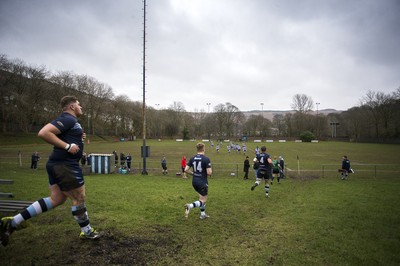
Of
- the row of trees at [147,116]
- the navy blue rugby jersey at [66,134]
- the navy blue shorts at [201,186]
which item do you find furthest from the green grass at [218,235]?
the row of trees at [147,116]

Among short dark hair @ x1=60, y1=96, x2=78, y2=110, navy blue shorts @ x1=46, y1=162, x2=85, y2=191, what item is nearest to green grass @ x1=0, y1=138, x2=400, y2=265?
navy blue shorts @ x1=46, y1=162, x2=85, y2=191

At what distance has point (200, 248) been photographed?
4898 mm

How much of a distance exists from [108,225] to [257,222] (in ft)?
13.6

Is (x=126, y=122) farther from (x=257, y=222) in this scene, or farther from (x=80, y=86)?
(x=257, y=222)

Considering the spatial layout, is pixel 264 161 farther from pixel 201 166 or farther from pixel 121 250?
pixel 121 250

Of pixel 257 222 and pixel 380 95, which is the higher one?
pixel 380 95

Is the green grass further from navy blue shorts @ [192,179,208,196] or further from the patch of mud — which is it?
navy blue shorts @ [192,179,208,196]

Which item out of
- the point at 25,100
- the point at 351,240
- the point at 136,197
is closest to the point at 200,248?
the point at 351,240

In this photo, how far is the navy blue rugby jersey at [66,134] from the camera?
13.0 feet

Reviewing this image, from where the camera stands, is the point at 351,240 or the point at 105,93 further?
the point at 105,93

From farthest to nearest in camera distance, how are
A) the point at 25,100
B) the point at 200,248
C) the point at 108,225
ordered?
the point at 25,100
the point at 108,225
the point at 200,248

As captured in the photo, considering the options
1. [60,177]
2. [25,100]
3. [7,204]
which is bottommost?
[7,204]

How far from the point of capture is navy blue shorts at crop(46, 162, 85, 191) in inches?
156

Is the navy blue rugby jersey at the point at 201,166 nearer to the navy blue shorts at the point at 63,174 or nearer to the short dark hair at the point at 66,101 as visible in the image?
the navy blue shorts at the point at 63,174
